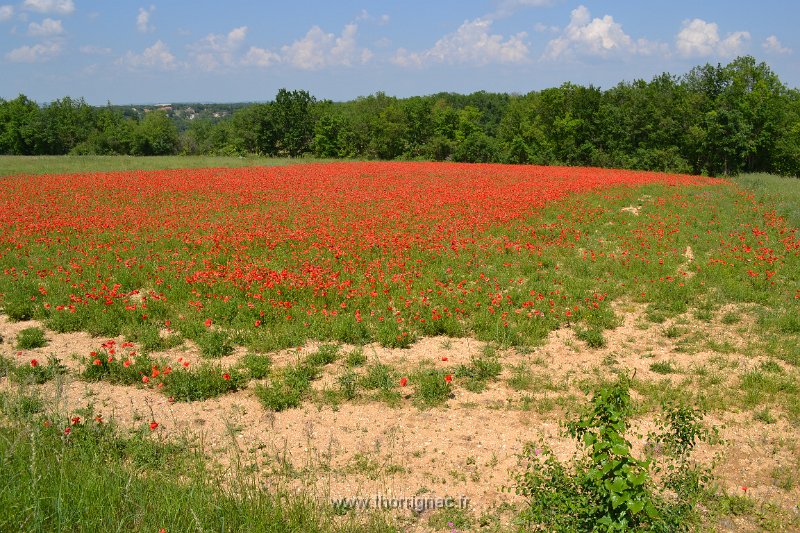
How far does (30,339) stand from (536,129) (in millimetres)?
56154

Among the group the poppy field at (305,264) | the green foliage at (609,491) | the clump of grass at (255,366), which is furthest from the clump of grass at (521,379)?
the clump of grass at (255,366)

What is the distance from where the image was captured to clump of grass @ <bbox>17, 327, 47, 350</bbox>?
8.19 metres

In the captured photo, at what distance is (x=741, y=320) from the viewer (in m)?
9.40

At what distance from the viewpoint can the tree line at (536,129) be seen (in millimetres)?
46250

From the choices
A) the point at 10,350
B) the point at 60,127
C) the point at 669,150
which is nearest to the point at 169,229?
the point at 10,350

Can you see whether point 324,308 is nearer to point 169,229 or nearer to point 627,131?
point 169,229

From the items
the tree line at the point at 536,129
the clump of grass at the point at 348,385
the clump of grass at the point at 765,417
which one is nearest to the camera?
the clump of grass at the point at 765,417

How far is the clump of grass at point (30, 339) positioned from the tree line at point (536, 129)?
4882 centimetres

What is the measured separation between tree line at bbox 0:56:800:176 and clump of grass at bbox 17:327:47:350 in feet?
160

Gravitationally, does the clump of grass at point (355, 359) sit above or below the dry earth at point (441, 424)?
above

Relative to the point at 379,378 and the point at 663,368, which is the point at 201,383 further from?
the point at 663,368

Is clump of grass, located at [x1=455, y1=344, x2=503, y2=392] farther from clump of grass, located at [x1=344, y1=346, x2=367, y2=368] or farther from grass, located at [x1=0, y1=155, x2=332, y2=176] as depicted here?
grass, located at [x1=0, y1=155, x2=332, y2=176]

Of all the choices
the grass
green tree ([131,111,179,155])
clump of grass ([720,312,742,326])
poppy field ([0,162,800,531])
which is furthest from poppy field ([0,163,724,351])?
green tree ([131,111,179,155])

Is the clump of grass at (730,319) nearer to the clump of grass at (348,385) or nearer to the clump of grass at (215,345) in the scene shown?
the clump of grass at (348,385)
